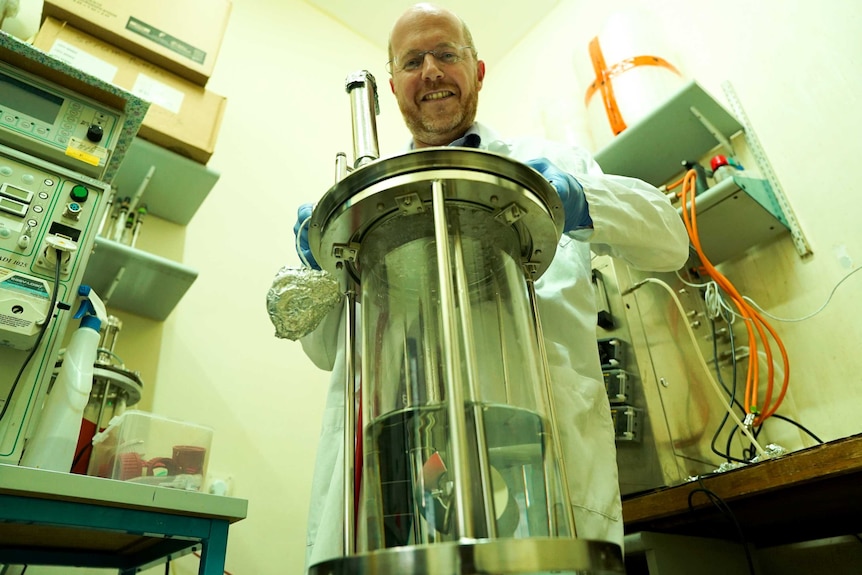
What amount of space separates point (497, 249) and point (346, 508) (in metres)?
0.32

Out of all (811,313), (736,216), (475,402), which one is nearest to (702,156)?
(736,216)

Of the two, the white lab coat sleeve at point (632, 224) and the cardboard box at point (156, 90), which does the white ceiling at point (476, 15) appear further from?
the white lab coat sleeve at point (632, 224)

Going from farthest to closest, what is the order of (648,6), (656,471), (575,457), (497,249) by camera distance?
(648,6) → (656,471) → (575,457) → (497,249)

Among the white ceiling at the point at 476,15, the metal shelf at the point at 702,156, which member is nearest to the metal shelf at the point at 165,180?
the metal shelf at the point at 702,156

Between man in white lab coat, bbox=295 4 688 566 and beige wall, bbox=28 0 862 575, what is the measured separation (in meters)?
0.70

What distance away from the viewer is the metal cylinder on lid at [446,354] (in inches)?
18.9

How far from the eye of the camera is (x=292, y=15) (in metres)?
2.76

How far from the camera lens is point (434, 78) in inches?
48.3

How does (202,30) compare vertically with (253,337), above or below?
above

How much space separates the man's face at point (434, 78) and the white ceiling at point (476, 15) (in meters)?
1.76

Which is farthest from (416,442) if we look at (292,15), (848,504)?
(292,15)

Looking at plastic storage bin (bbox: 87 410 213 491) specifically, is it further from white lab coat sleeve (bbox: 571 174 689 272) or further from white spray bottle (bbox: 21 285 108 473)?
white lab coat sleeve (bbox: 571 174 689 272)

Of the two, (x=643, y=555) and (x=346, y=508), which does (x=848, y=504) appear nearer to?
(x=643, y=555)

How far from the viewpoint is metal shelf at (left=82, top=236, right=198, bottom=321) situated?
1.35 meters
